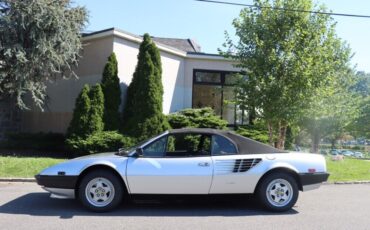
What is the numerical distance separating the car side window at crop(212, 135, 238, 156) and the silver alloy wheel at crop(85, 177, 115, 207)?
6.42ft

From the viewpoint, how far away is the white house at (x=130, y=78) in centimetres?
1600

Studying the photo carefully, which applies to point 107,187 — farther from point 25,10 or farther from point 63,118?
point 63,118

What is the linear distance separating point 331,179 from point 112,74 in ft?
26.9

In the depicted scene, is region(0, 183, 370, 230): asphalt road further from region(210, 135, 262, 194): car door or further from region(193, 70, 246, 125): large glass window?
region(193, 70, 246, 125): large glass window

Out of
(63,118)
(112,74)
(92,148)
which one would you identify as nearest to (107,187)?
(92,148)

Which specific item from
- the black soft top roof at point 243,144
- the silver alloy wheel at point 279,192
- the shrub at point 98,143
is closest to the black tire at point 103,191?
the black soft top roof at point 243,144

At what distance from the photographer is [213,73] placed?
62.1ft

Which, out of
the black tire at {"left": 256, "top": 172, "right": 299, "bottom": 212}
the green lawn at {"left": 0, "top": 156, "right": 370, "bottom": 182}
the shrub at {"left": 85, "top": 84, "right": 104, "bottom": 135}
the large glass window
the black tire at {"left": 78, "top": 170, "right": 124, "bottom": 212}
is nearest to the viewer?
the black tire at {"left": 78, "top": 170, "right": 124, "bottom": 212}

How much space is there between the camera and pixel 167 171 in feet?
23.6

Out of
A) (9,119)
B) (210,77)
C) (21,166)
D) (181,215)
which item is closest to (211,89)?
(210,77)

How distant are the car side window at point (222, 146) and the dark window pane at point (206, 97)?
36.9 ft

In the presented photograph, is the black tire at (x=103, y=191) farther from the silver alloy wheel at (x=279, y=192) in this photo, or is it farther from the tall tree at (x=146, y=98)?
the tall tree at (x=146, y=98)

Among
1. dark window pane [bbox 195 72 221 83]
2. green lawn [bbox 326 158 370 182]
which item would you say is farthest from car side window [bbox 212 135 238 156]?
dark window pane [bbox 195 72 221 83]

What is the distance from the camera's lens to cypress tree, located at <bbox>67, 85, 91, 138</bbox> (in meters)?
13.8
